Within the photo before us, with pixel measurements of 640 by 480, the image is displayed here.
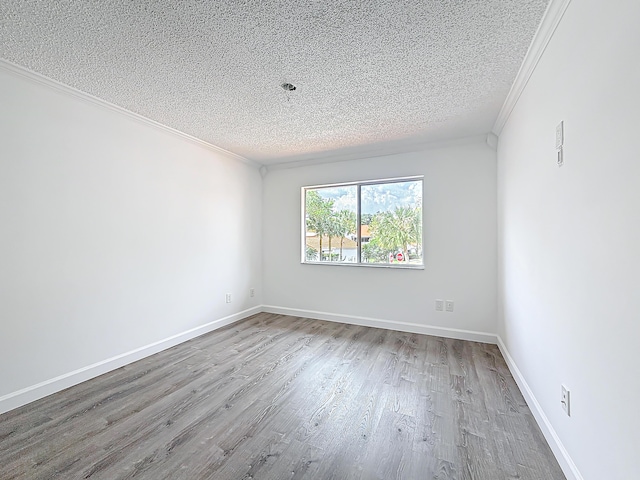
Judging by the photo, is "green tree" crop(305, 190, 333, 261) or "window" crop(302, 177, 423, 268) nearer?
"window" crop(302, 177, 423, 268)

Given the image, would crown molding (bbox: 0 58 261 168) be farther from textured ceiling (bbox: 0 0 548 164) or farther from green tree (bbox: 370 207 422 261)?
green tree (bbox: 370 207 422 261)

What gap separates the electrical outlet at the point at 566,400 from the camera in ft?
4.51

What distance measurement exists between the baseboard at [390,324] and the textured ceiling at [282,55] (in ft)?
7.81

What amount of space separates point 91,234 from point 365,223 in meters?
3.07

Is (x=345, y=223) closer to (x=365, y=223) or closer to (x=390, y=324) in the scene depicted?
(x=365, y=223)

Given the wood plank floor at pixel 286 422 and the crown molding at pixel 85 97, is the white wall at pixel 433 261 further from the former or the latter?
the crown molding at pixel 85 97

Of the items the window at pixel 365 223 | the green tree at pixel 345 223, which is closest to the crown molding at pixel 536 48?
the window at pixel 365 223

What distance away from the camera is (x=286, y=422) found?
182 cm

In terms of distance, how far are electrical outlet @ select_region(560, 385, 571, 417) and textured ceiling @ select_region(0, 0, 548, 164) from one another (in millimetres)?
1995

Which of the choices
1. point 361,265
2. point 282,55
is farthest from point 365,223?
point 282,55

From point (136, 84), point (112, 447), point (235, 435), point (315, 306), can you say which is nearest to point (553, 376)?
point (235, 435)

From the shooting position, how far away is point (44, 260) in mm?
2121

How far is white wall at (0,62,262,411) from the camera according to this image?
1.98 m

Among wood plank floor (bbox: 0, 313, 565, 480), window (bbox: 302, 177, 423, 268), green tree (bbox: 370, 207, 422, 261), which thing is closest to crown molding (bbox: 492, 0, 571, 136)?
window (bbox: 302, 177, 423, 268)
